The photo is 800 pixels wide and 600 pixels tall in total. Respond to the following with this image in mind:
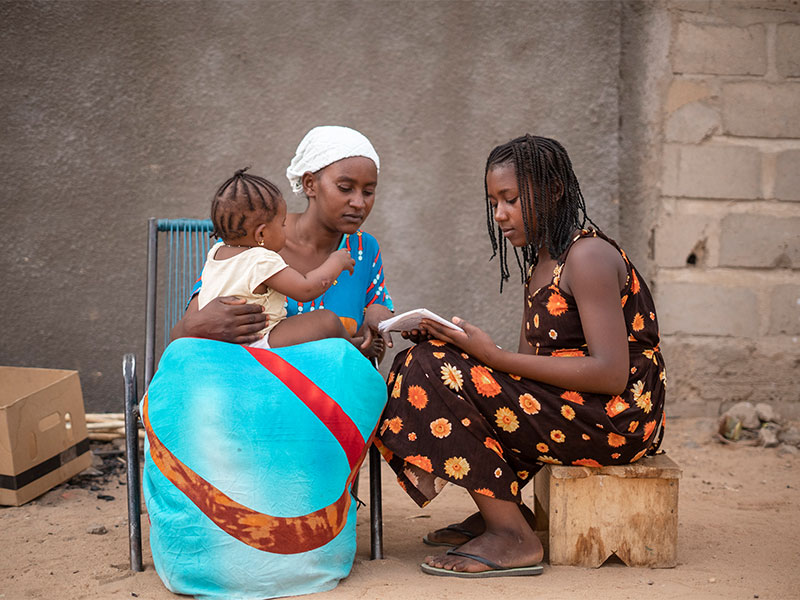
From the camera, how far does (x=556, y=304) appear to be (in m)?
2.73

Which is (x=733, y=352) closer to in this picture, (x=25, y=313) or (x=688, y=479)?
(x=688, y=479)

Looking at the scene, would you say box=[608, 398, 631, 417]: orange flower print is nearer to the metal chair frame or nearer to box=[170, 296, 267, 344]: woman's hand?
the metal chair frame

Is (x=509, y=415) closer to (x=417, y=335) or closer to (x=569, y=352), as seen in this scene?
(x=569, y=352)

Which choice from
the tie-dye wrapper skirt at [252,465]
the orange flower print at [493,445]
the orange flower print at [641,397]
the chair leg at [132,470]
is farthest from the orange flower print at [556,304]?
the chair leg at [132,470]

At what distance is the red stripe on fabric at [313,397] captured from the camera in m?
2.54

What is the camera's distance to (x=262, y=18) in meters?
4.52

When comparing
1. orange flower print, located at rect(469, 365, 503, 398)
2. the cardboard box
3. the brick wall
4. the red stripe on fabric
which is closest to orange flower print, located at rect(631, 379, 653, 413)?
orange flower print, located at rect(469, 365, 503, 398)

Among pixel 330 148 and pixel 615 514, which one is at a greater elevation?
pixel 330 148

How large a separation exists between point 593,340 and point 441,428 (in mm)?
537

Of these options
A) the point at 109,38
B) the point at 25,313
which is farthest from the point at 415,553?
the point at 109,38

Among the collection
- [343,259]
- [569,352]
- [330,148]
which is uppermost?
[330,148]

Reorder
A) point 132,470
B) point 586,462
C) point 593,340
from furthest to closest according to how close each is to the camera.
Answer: point 132,470, point 586,462, point 593,340

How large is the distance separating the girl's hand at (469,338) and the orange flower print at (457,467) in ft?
1.04

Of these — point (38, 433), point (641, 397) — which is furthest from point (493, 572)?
point (38, 433)
